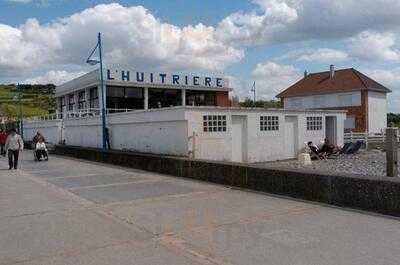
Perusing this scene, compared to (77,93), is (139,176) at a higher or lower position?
lower

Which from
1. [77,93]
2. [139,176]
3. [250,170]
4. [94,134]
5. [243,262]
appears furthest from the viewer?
[77,93]

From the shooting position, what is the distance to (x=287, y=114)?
27.1 metres

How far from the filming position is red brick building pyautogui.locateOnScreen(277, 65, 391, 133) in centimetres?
5756

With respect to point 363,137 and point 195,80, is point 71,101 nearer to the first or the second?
point 195,80

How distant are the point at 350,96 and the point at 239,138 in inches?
1509

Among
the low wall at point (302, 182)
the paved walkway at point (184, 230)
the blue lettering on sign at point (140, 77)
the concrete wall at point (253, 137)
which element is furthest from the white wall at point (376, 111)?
the paved walkway at point (184, 230)

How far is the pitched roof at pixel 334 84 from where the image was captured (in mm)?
58875

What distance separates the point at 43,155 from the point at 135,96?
55.1 feet

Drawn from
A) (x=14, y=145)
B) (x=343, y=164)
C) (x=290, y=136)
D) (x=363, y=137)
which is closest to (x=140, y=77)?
(x=363, y=137)

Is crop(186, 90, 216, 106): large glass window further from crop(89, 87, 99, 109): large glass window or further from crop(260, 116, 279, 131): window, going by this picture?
crop(260, 116, 279, 131): window

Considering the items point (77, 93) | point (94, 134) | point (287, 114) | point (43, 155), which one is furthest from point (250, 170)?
point (77, 93)

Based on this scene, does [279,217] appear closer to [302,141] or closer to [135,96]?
[302,141]

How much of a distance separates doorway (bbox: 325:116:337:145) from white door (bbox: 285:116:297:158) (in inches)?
201

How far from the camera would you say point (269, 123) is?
2564cm
